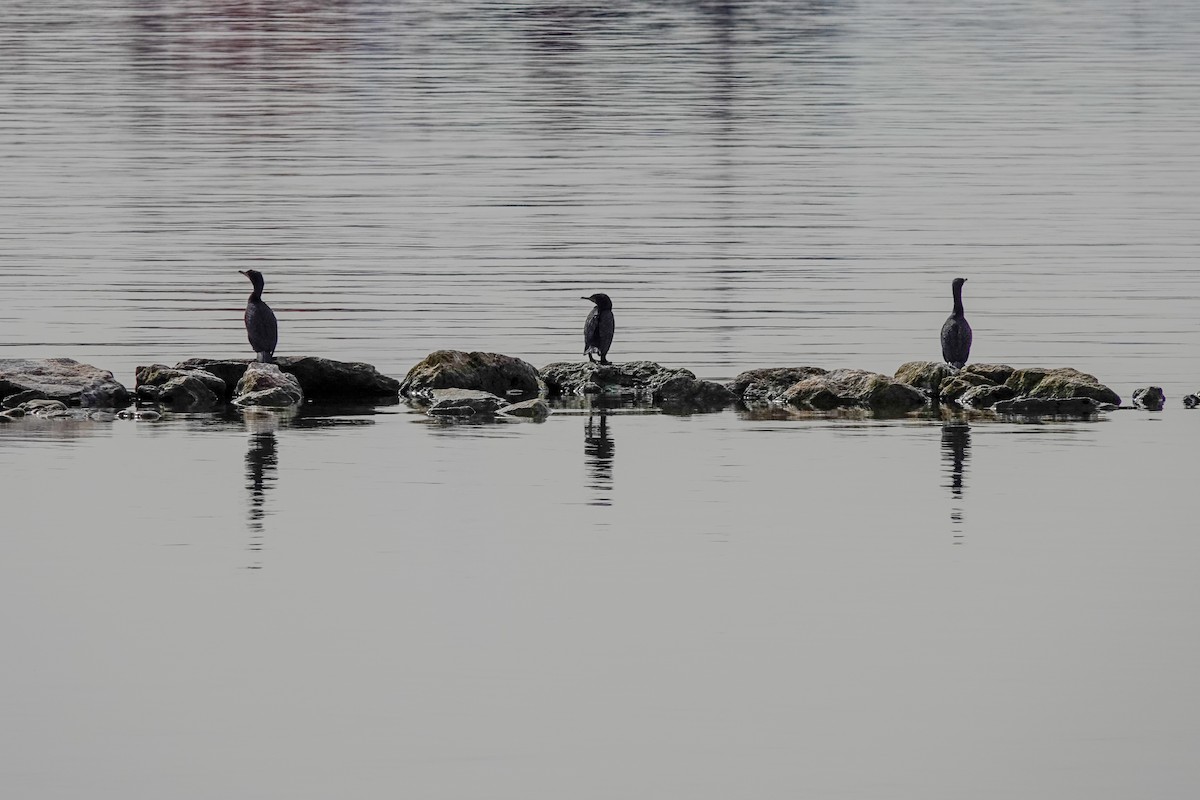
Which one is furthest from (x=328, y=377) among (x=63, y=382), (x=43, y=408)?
(x=43, y=408)

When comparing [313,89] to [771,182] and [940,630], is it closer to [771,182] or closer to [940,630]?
[771,182]

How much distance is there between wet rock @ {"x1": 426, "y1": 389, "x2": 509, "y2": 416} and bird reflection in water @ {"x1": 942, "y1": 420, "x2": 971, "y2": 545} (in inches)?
168

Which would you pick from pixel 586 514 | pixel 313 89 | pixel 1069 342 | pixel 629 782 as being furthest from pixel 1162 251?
pixel 313 89

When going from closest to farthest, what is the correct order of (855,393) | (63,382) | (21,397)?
(21,397) < (63,382) < (855,393)

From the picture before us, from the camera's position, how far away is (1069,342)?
25.8 metres

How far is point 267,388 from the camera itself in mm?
21266

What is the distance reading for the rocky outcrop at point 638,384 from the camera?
21.6 meters

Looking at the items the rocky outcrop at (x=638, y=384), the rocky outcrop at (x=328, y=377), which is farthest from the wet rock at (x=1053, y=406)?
the rocky outcrop at (x=328, y=377)

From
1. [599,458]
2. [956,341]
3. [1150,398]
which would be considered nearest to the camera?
[599,458]

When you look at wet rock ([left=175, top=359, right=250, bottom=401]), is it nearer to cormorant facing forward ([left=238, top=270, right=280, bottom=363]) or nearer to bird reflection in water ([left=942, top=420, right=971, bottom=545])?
cormorant facing forward ([left=238, top=270, right=280, bottom=363])

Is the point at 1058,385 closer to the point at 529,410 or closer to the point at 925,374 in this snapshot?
the point at 925,374

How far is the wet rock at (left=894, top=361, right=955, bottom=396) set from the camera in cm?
2170

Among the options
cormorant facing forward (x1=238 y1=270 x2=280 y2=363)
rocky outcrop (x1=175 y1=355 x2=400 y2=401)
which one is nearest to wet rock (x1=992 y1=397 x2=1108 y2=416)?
rocky outcrop (x1=175 y1=355 x2=400 y2=401)

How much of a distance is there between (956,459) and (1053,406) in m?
3.12
